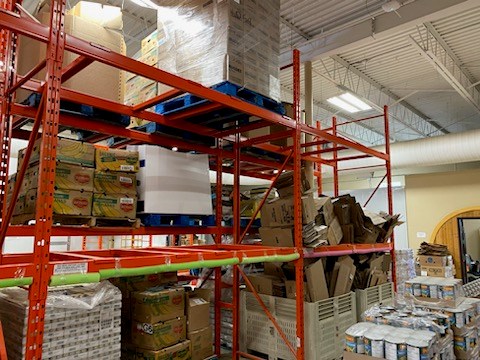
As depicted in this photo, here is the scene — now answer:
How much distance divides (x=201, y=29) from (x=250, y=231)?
367 cm

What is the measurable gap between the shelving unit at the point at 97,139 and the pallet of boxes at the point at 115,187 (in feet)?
0.58

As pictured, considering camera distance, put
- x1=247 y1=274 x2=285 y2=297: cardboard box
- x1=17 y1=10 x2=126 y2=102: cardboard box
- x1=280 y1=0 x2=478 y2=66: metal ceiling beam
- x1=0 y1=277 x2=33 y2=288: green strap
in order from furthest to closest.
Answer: x1=280 y1=0 x2=478 y2=66: metal ceiling beam < x1=247 y1=274 x2=285 y2=297: cardboard box < x1=17 y1=10 x2=126 y2=102: cardboard box < x1=0 y1=277 x2=33 y2=288: green strap

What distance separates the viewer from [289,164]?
284 inches

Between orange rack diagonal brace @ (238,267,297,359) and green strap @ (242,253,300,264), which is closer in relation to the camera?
green strap @ (242,253,300,264)

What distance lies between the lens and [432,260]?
481 inches

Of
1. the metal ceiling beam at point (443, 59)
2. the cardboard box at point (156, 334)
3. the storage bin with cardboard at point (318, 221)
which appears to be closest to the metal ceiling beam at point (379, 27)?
the metal ceiling beam at point (443, 59)

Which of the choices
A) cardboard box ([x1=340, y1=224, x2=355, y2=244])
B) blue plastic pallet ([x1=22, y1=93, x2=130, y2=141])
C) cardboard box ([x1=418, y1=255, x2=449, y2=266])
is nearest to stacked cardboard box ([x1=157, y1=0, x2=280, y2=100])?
blue plastic pallet ([x1=22, y1=93, x2=130, y2=141])

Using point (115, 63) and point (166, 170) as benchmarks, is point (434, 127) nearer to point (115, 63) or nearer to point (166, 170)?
point (166, 170)

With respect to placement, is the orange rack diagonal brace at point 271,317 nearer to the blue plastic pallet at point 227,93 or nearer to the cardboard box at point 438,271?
the blue plastic pallet at point 227,93

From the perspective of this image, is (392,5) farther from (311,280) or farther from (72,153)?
(72,153)

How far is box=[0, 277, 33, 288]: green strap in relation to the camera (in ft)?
7.36

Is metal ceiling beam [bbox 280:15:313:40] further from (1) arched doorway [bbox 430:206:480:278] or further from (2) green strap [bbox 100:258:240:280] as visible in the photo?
(1) arched doorway [bbox 430:206:480:278]

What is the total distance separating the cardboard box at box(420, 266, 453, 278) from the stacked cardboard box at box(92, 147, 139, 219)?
11.1m

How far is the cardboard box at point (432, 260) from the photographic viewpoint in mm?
12039
